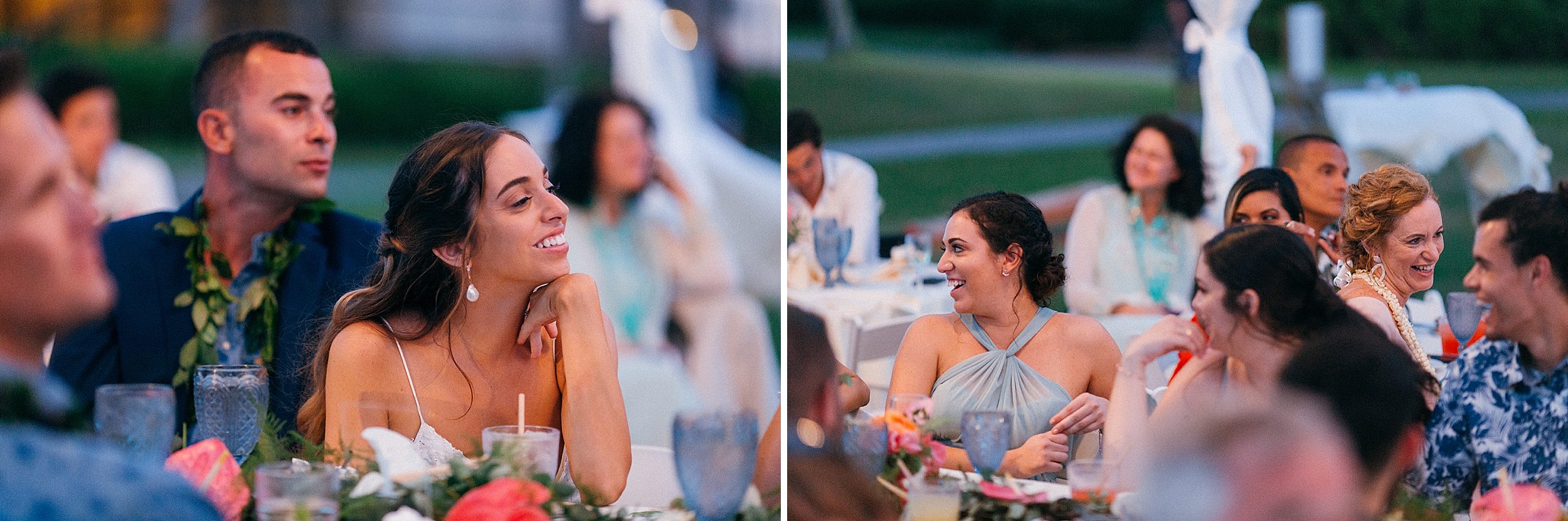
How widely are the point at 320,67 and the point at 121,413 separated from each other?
150 centimetres

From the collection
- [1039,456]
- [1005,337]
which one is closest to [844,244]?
[1005,337]

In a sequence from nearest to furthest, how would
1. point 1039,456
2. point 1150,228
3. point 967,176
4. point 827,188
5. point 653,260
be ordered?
point 1039,456
point 1150,228
point 827,188
point 653,260
point 967,176

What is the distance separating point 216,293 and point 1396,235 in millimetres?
2814

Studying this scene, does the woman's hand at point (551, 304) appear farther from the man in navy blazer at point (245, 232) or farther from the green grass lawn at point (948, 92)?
the green grass lawn at point (948, 92)

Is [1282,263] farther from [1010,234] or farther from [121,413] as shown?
[121,413]

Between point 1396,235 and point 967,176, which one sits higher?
point 1396,235

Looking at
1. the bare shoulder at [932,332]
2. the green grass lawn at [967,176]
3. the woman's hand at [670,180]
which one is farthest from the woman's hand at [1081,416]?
the green grass lawn at [967,176]

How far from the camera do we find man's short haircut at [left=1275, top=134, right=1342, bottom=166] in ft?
12.5

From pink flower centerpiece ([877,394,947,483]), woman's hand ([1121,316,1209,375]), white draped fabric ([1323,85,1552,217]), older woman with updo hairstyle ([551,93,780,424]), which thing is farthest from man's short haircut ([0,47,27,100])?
white draped fabric ([1323,85,1552,217])

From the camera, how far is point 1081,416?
2.74 meters

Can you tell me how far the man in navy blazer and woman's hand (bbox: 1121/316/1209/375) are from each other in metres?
1.96

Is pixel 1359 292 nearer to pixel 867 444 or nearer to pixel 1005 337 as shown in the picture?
pixel 1005 337

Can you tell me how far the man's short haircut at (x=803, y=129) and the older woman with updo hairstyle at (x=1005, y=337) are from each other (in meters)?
2.10

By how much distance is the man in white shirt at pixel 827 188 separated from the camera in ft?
16.6
